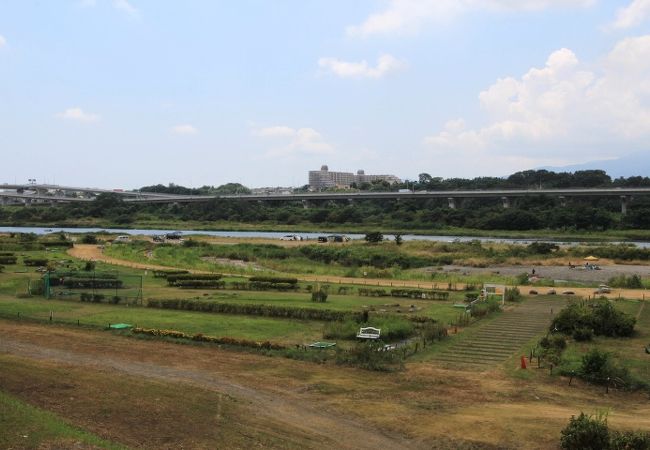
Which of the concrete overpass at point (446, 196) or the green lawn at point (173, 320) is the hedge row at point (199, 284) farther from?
the concrete overpass at point (446, 196)

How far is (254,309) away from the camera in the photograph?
1276 inches

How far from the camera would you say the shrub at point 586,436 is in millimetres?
13242

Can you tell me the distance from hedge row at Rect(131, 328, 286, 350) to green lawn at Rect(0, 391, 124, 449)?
10.6m

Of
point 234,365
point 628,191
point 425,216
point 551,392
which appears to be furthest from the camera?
point 425,216

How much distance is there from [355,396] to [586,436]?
6735 mm

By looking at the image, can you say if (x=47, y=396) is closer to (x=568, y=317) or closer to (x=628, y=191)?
(x=568, y=317)

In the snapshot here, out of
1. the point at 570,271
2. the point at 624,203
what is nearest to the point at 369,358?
the point at 570,271

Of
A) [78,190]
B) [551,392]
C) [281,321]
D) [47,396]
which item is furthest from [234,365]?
[78,190]

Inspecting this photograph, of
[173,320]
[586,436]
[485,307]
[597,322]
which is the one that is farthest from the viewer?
[485,307]

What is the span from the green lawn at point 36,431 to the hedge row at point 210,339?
34.8ft

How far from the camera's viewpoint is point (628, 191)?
108000mm

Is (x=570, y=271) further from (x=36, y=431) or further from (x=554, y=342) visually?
(x=36, y=431)

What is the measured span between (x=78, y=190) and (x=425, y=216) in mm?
120144

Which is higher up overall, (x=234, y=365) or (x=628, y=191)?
(x=628, y=191)
